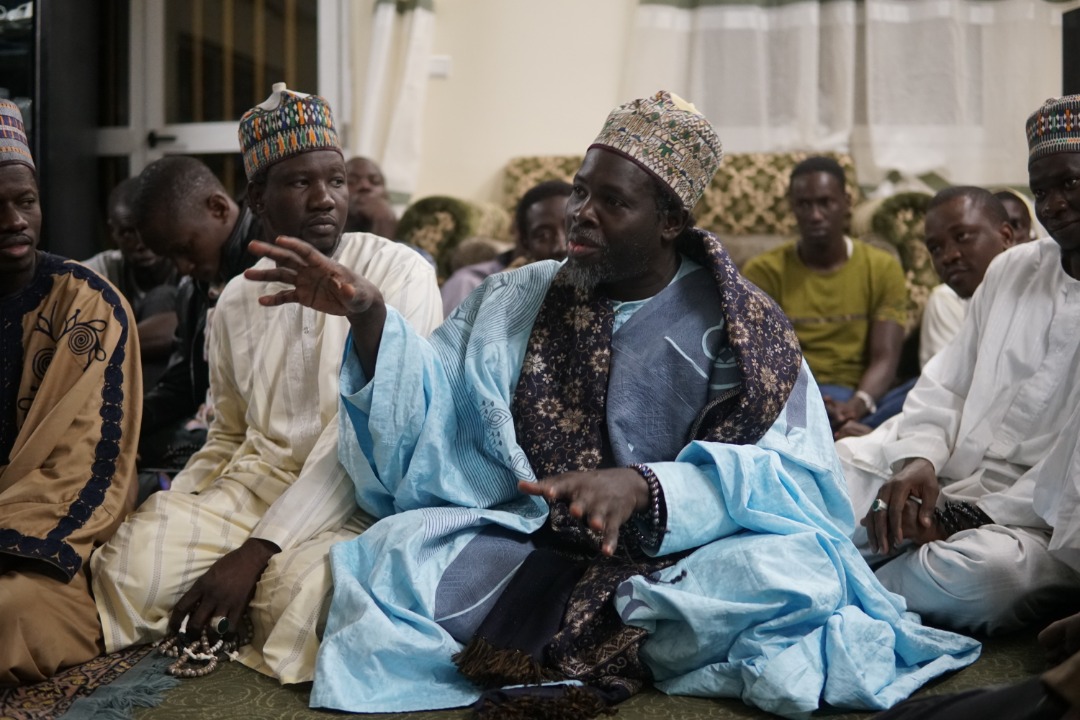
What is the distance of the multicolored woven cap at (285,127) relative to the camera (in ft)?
9.50

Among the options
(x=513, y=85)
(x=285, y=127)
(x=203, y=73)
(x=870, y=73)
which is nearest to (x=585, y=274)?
(x=285, y=127)

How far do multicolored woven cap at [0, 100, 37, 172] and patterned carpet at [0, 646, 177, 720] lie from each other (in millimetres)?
1194

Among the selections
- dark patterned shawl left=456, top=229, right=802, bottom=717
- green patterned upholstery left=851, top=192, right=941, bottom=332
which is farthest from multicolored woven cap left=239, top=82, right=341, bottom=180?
green patterned upholstery left=851, top=192, right=941, bottom=332

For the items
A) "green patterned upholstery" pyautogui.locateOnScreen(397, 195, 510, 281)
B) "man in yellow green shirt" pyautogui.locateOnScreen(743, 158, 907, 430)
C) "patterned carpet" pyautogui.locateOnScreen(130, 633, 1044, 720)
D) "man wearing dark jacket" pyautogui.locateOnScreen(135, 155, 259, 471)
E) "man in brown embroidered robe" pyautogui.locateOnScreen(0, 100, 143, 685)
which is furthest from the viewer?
"green patterned upholstery" pyautogui.locateOnScreen(397, 195, 510, 281)

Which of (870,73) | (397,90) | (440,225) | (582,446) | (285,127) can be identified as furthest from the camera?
(397,90)

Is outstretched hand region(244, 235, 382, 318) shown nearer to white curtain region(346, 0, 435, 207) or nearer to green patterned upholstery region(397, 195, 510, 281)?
green patterned upholstery region(397, 195, 510, 281)

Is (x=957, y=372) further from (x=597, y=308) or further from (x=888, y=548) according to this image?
(x=597, y=308)

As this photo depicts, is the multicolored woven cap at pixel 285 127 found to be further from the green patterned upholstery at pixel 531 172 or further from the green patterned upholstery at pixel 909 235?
the green patterned upholstery at pixel 531 172

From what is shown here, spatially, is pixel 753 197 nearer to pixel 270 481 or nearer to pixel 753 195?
pixel 753 195

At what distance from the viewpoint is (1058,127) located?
282 centimetres

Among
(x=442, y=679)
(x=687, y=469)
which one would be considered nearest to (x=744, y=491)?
(x=687, y=469)

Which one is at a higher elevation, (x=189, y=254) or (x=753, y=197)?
(x=753, y=197)

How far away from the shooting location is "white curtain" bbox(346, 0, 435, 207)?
677cm

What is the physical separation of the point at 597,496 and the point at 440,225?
13.8ft
